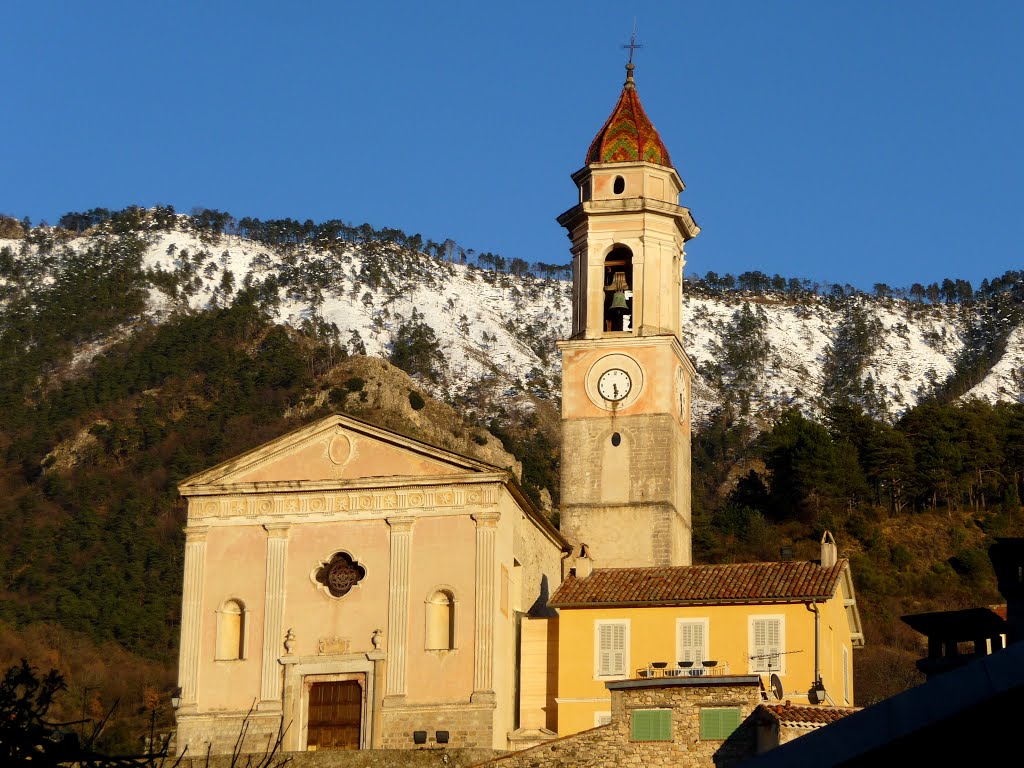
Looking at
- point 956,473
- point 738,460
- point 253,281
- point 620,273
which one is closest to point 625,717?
point 620,273

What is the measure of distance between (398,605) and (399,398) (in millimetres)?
66694

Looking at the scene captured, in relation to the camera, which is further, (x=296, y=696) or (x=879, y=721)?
(x=296, y=696)

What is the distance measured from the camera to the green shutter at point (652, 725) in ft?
98.9

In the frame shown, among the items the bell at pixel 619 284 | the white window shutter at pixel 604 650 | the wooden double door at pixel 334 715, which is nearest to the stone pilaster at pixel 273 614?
the wooden double door at pixel 334 715

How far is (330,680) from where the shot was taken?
36.9m

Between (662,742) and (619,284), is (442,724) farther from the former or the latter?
(619,284)

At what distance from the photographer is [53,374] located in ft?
420

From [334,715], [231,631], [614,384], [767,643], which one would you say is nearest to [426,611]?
[334,715]

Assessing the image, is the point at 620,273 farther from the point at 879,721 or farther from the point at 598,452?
the point at 879,721

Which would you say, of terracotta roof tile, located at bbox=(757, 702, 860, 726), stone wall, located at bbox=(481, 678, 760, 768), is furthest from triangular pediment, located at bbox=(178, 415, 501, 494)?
terracotta roof tile, located at bbox=(757, 702, 860, 726)

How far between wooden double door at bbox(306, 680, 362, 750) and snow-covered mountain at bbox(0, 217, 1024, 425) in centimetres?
10526

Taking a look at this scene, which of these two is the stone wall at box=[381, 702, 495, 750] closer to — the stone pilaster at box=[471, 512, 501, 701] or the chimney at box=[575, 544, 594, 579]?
the stone pilaster at box=[471, 512, 501, 701]

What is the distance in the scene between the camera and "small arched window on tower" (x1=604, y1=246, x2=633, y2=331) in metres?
43.1

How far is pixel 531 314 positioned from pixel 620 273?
12390 cm
